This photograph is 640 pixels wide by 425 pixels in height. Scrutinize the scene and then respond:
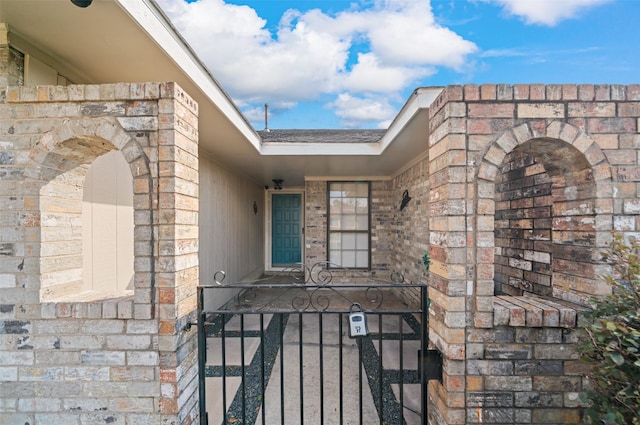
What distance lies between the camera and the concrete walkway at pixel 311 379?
195 cm

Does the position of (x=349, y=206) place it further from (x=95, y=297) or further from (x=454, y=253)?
(x=95, y=297)

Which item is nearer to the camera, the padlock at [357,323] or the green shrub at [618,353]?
the green shrub at [618,353]

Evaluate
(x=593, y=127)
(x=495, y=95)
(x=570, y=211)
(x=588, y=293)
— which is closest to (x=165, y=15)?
(x=495, y=95)

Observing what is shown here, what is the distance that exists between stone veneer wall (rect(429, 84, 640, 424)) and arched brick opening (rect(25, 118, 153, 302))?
1866 millimetres

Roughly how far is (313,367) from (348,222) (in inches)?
147

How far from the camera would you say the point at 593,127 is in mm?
1656

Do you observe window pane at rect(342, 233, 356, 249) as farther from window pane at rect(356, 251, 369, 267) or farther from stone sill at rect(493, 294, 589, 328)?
stone sill at rect(493, 294, 589, 328)

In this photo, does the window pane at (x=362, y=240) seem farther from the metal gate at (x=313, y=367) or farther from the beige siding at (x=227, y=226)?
the beige siding at (x=227, y=226)

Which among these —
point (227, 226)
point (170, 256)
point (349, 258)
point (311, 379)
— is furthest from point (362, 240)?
point (170, 256)

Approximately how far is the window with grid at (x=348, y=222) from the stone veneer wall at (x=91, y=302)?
4.81 m

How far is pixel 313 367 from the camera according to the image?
296 cm

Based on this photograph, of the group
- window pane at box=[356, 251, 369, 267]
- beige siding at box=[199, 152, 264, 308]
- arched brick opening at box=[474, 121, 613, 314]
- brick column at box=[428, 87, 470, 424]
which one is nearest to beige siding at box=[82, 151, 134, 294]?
beige siding at box=[199, 152, 264, 308]

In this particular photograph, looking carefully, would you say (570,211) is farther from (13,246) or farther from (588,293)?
(13,246)

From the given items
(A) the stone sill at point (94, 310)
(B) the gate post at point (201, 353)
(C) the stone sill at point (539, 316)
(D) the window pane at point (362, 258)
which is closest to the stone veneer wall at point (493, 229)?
(C) the stone sill at point (539, 316)
